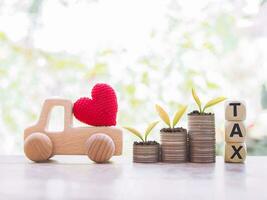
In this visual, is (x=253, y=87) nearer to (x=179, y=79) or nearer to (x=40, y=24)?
(x=179, y=79)

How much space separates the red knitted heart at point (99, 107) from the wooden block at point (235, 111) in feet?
1.00

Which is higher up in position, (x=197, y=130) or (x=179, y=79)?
(x=179, y=79)

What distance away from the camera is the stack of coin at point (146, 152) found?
1.29m

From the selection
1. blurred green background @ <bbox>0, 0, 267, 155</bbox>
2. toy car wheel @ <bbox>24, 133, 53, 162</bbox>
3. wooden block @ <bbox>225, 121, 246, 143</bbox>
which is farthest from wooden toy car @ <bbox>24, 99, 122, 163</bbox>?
blurred green background @ <bbox>0, 0, 267, 155</bbox>

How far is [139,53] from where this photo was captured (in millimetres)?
2205

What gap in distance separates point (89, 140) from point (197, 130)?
29cm

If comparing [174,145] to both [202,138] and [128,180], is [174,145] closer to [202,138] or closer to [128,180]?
[202,138]

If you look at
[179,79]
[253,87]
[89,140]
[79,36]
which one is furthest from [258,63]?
[89,140]

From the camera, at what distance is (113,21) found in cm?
219

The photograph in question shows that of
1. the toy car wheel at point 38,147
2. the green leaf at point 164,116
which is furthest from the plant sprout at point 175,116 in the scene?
the toy car wheel at point 38,147

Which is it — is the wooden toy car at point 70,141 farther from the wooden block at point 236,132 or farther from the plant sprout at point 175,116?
the wooden block at point 236,132

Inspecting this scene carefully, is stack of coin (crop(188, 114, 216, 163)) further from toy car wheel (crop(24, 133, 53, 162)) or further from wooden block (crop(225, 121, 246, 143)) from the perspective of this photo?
toy car wheel (crop(24, 133, 53, 162))

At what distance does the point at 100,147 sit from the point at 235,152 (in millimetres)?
363

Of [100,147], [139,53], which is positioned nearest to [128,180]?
[100,147]
